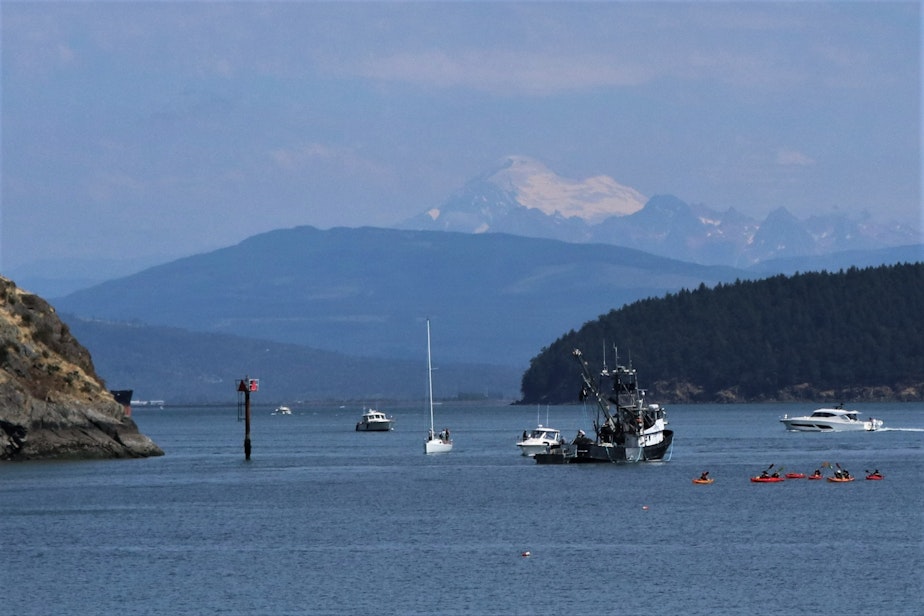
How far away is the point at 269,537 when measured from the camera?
91.6m

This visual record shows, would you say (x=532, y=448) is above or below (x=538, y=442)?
below

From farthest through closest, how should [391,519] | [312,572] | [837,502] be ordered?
[837,502] < [391,519] < [312,572]

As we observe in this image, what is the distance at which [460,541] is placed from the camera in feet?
289

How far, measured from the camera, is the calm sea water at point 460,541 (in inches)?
2726

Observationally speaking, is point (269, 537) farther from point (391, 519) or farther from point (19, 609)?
point (19, 609)

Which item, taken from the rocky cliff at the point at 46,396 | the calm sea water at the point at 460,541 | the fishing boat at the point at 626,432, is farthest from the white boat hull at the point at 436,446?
the rocky cliff at the point at 46,396

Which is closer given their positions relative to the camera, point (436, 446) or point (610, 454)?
point (610, 454)

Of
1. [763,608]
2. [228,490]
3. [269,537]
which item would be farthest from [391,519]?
[763,608]

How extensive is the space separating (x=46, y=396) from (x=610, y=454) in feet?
151

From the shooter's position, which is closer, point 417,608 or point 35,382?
point 417,608

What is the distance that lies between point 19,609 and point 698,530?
38130 millimetres

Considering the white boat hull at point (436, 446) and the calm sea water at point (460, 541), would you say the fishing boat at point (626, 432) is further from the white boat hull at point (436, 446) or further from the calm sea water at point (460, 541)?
the white boat hull at point (436, 446)

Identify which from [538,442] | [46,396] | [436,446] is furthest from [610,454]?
[46,396]

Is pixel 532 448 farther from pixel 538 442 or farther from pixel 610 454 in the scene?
pixel 610 454
